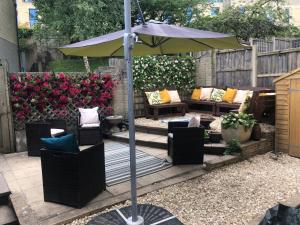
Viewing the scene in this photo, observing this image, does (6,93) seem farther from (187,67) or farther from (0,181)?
(187,67)

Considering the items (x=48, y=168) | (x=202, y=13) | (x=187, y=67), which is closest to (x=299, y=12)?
(x=202, y=13)

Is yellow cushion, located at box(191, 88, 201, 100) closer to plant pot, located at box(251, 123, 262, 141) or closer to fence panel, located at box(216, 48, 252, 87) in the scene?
fence panel, located at box(216, 48, 252, 87)

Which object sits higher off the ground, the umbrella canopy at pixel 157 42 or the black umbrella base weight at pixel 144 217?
the umbrella canopy at pixel 157 42

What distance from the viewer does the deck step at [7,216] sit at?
2912mm

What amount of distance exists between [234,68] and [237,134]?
3.73 metres

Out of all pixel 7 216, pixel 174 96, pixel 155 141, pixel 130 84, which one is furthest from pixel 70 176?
pixel 174 96

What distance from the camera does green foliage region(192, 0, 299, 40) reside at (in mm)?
12133

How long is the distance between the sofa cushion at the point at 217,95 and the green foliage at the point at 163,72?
112 cm

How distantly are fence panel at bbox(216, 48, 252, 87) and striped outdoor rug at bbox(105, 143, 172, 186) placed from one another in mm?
4087

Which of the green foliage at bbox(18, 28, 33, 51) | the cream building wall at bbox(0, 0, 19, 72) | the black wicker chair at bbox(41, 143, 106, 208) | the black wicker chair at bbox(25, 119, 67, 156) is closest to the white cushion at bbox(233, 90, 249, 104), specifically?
the black wicker chair at bbox(25, 119, 67, 156)

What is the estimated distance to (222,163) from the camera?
432 centimetres

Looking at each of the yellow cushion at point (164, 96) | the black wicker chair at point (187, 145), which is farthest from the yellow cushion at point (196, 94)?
the black wicker chair at point (187, 145)

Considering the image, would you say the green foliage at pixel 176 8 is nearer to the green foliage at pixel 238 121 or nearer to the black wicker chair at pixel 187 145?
the green foliage at pixel 238 121

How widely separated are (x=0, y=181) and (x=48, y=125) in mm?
1639
